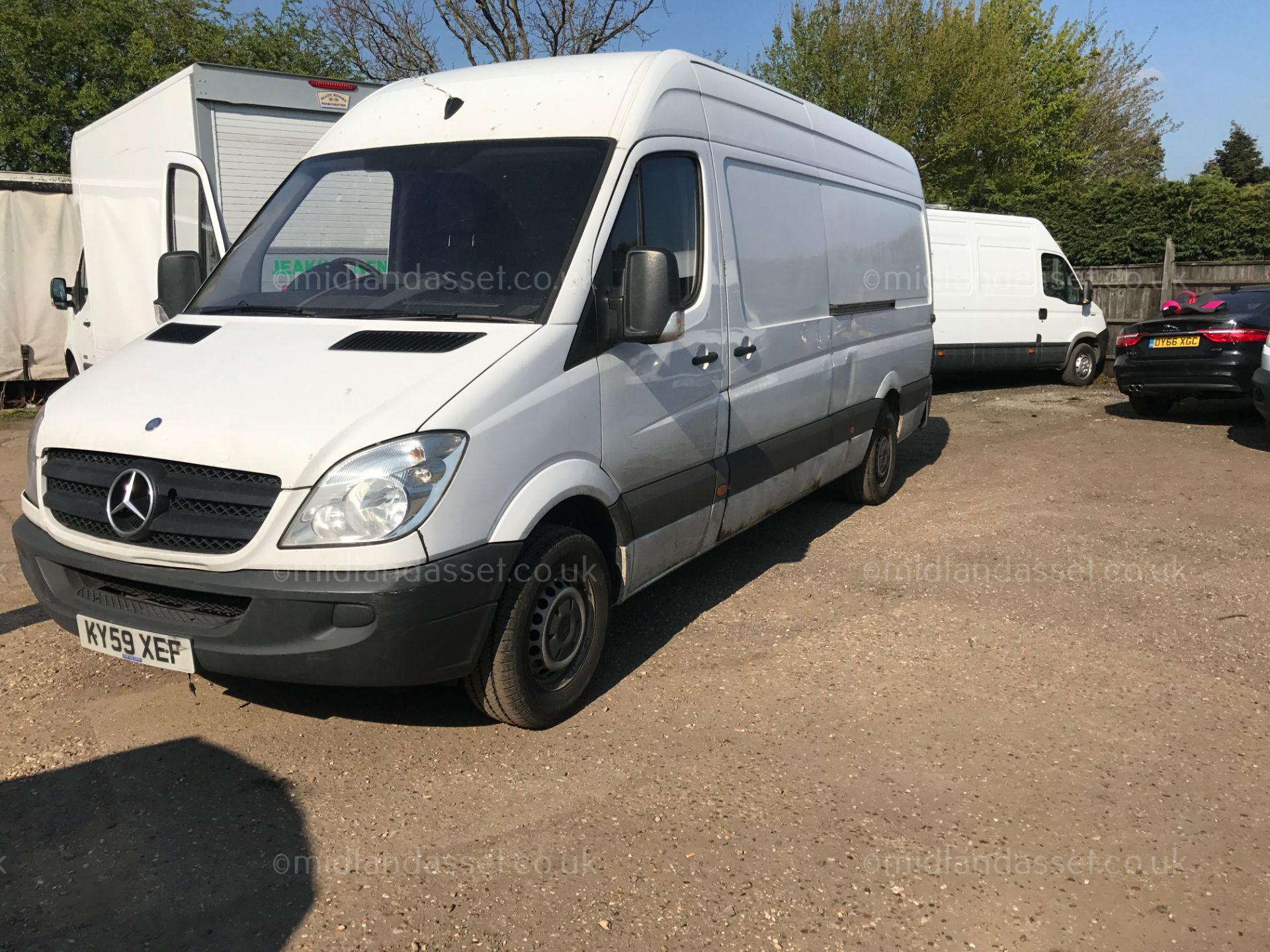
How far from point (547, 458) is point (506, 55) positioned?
→ 62.9 feet

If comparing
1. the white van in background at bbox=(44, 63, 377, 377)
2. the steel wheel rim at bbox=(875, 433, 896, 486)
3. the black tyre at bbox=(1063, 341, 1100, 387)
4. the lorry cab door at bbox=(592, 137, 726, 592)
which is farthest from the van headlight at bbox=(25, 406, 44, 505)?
the black tyre at bbox=(1063, 341, 1100, 387)

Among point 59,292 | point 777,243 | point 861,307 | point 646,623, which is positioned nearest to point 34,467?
point 646,623

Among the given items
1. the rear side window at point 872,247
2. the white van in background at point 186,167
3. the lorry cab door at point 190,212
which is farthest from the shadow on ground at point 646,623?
the lorry cab door at point 190,212

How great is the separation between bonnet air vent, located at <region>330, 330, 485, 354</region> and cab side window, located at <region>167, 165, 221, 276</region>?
4.34 meters

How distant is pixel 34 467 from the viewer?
3822mm

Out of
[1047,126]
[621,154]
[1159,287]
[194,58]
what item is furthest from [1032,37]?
[621,154]

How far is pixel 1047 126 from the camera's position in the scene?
98.2 ft

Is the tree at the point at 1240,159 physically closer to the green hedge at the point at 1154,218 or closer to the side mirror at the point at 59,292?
the green hedge at the point at 1154,218

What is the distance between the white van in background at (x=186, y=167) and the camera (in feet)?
24.8

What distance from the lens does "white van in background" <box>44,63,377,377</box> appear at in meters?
7.56

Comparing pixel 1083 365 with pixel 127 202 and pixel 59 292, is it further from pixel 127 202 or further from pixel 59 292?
pixel 59 292

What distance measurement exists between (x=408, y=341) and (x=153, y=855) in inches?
74.0

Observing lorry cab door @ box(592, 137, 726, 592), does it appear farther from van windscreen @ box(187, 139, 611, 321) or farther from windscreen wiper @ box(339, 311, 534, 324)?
windscreen wiper @ box(339, 311, 534, 324)

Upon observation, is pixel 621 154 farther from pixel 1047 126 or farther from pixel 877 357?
pixel 1047 126
